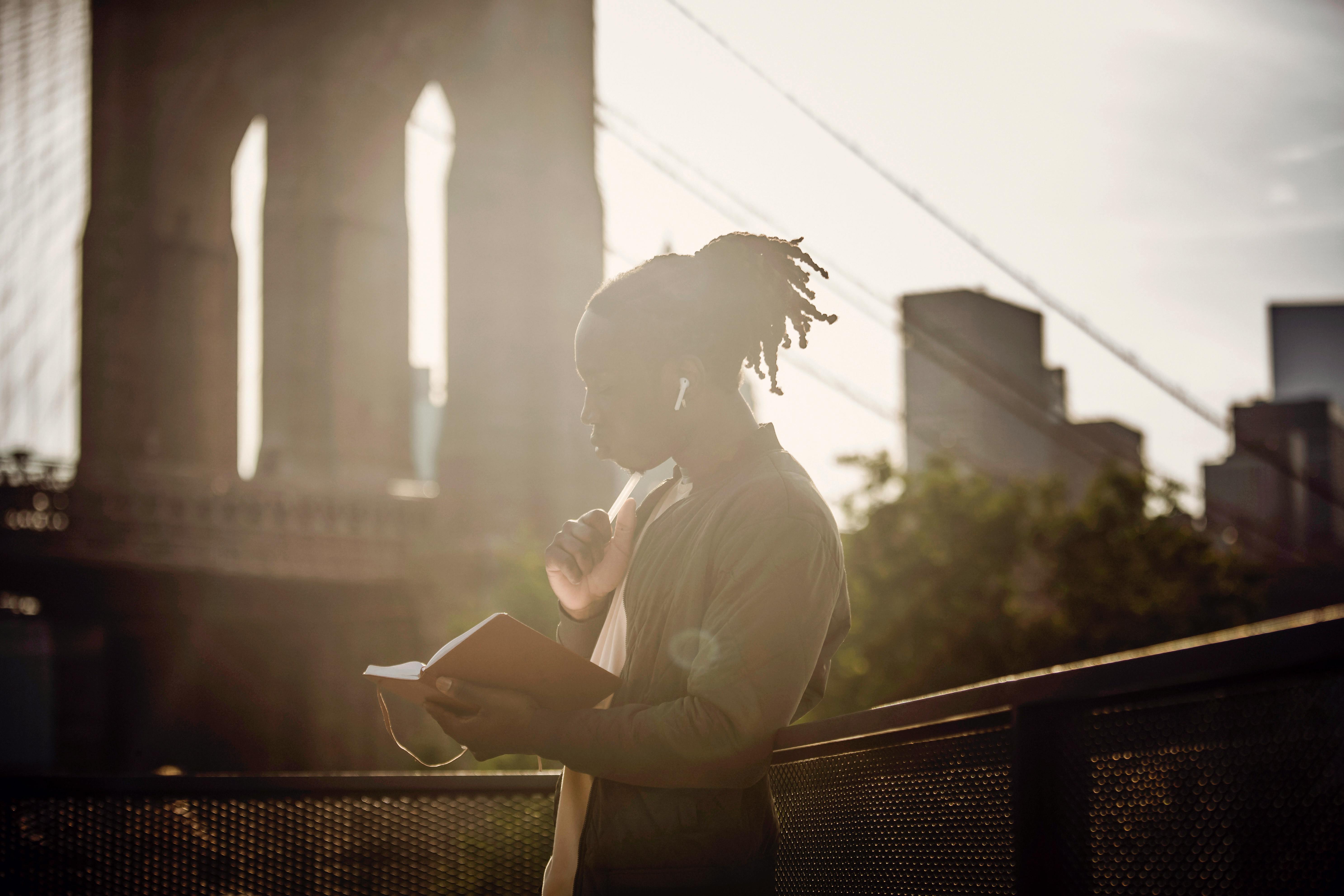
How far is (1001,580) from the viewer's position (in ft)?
79.7

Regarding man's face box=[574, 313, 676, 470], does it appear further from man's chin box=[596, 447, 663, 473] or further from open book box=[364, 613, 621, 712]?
open book box=[364, 613, 621, 712]

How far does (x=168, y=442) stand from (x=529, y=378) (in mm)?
14338

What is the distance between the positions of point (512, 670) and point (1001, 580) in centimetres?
2307

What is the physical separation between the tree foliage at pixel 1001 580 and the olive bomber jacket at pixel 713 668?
18.3 m

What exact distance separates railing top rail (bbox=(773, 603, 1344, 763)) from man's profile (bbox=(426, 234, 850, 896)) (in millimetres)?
160

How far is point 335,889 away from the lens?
4062 mm

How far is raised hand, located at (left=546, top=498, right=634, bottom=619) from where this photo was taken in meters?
2.68

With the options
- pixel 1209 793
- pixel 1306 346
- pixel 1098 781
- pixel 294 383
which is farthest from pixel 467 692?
pixel 1306 346

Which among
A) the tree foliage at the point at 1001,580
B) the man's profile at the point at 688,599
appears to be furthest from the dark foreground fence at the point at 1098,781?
the tree foliage at the point at 1001,580

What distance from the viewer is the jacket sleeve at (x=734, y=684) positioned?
220 cm

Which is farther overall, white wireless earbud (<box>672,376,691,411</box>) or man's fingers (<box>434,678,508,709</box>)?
white wireless earbud (<box>672,376,691,411</box>)

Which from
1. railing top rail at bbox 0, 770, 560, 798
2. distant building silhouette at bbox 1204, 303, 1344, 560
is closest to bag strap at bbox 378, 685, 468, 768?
railing top rail at bbox 0, 770, 560, 798

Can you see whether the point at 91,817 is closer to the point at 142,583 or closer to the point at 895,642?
the point at 895,642

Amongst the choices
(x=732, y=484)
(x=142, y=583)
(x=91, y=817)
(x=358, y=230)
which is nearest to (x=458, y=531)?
(x=142, y=583)
